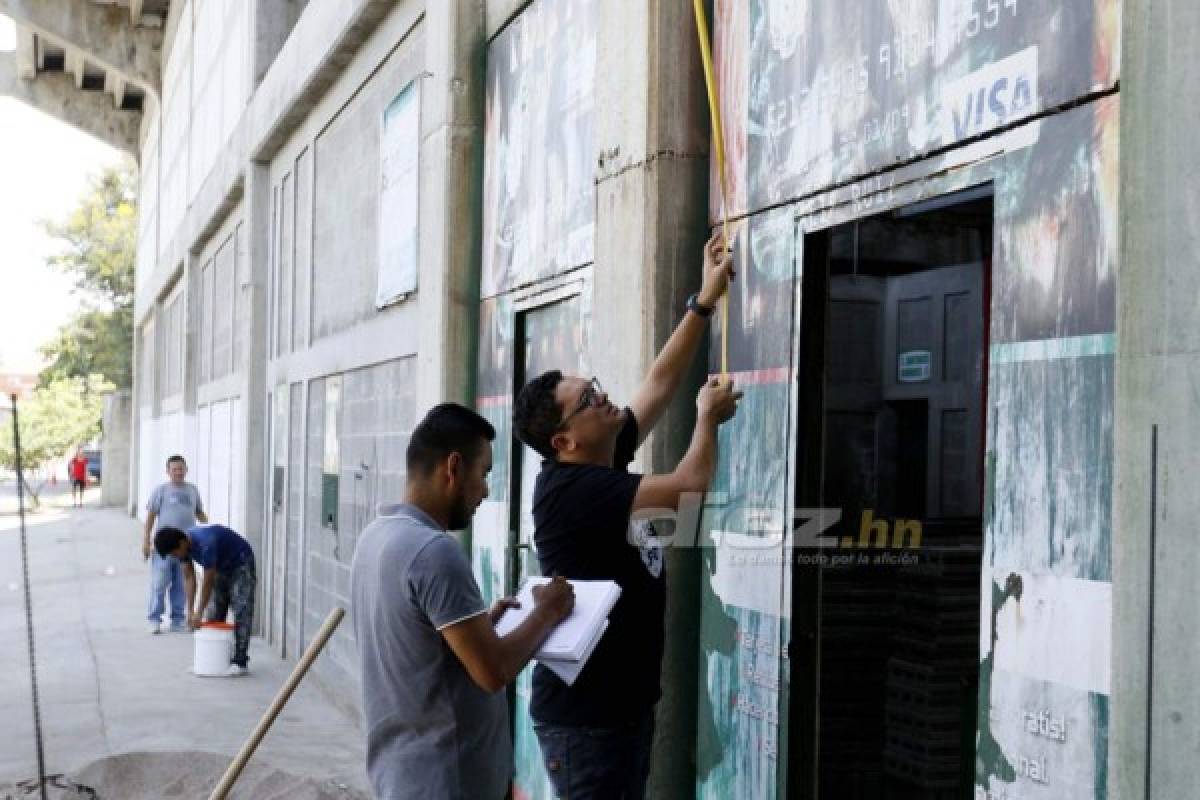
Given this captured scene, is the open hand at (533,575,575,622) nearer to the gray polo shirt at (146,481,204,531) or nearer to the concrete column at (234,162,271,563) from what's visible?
the concrete column at (234,162,271,563)

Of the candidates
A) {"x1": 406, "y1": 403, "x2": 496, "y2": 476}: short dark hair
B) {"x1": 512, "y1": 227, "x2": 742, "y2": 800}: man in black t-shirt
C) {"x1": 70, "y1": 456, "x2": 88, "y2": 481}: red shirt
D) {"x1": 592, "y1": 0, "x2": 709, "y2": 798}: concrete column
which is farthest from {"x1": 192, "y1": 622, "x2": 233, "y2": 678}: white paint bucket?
{"x1": 70, "y1": 456, "x2": 88, "y2": 481}: red shirt

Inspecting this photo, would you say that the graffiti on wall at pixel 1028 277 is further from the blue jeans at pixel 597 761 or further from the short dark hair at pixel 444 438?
the short dark hair at pixel 444 438

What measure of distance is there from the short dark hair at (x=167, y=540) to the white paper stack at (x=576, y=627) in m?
9.83

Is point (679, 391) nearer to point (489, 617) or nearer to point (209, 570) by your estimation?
point (489, 617)

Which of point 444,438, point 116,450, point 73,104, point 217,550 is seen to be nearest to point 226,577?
point 217,550

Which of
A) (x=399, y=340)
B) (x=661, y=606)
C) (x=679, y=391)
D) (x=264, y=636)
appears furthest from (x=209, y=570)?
(x=661, y=606)

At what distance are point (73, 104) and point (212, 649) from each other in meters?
29.9

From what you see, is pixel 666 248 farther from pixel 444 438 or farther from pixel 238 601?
pixel 238 601

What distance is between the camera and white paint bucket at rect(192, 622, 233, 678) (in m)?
13.0

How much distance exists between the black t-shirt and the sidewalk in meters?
5.23

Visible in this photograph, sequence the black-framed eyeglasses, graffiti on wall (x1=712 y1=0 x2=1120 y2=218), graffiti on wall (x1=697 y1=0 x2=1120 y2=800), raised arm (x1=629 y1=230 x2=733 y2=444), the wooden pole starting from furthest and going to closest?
1. the wooden pole
2. raised arm (x1=629 y1=230 x2=733 y2=444)
3. the black-framed eyeglasses
4. graffiti on wall (x1=712 y1=0 x2=1120 y2=218)
5. graffiti on wall (x1=697 y1=0 x2=1120 y2=800)

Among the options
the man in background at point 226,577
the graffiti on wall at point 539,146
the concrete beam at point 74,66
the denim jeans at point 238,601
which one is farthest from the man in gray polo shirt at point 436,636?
the concrete beam at point 74,66

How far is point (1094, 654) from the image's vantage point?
3295 millimetres

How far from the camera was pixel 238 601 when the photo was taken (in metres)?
13.6
